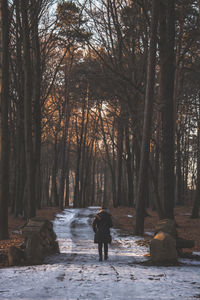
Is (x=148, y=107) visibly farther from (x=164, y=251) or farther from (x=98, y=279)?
(x=98, y=279)

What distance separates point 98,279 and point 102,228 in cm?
294

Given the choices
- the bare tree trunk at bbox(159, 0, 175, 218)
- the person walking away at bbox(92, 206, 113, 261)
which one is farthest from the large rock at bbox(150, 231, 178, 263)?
the bare tree trunk at bbox(159, 0, 175, 218)

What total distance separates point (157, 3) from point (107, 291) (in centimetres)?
1083

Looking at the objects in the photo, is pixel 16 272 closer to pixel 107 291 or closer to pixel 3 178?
pixel 107 291

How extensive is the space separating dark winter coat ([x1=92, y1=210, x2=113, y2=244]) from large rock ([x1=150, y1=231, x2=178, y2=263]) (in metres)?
1.28

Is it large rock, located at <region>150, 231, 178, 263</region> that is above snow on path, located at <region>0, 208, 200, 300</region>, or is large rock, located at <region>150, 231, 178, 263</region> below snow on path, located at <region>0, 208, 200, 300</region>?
above

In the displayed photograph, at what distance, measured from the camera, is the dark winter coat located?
9820 millimetres

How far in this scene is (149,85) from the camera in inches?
547

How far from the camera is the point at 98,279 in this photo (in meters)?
7.07

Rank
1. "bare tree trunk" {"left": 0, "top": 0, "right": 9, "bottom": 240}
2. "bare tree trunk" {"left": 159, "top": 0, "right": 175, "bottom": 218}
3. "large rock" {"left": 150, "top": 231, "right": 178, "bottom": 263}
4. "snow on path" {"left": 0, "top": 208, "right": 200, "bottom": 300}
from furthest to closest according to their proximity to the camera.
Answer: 1. "bare tree trunk" {"left": 159, "top": 0, "right": 175, "bottom": 218}
2. "bare tree trunk" {"left": 0, "top": 0, "right": 9, "bottom": 240}
3. "large rock" {"left": 150, "top": 231, "right": 178, "bottom": 263}
4. "snow on path" {"left": 0, "top": 208, "right": 200, "bottom": 300}

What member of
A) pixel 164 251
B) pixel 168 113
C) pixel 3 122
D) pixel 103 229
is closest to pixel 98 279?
pixel 164 251

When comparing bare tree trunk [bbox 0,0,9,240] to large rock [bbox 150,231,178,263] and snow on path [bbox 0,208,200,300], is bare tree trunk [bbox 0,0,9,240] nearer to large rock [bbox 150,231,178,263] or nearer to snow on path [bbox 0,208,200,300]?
snow on path [bbox 0,208,200,300]

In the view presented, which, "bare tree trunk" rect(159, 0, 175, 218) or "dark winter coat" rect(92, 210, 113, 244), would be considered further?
"bare tree trunk" rect(159, 0, 175, 218)

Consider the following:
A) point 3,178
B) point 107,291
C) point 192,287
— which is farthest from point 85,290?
Answer: point 3,178
